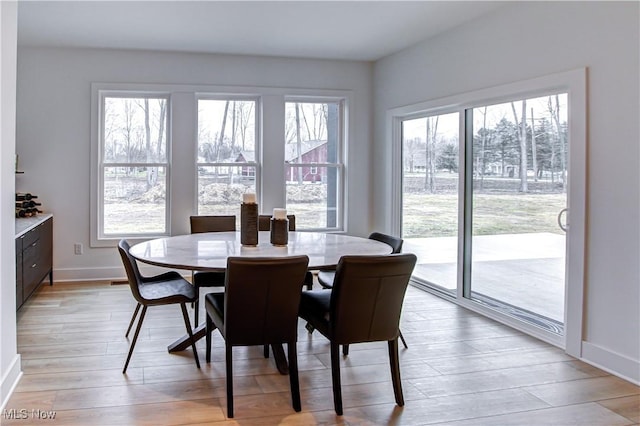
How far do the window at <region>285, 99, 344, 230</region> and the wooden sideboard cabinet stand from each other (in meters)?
2.63

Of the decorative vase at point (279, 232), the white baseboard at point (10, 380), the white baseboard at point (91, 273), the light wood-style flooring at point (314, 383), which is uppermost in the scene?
the decorative vase at point (279, 232)

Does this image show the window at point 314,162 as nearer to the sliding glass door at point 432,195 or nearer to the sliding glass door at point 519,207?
the sliding glass door at point 432,195

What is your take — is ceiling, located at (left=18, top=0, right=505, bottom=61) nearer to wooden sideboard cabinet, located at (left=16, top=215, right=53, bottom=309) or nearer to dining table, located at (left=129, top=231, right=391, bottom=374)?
wooden sideboard cabinet, located at (left=16, top=215, right=53, bottom=309)

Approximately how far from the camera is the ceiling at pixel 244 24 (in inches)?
171

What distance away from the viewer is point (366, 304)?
2748 mm

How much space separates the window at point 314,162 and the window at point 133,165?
144cm

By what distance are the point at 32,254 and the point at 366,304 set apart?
10.8ft

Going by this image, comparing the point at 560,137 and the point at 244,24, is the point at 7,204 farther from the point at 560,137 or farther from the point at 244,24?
the point at 560,137

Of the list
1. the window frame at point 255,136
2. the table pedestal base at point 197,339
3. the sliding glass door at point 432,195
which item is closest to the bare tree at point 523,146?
the sliding glass door at point 432,195

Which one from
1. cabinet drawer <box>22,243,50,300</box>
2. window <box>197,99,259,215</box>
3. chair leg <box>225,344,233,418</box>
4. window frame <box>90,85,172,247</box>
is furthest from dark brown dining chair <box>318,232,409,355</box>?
window frame <box>90,85,172,247</box>

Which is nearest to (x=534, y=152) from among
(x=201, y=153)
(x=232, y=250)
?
(x=232, y=250)

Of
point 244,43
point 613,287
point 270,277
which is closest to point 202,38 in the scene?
point 244,43

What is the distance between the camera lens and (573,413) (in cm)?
281

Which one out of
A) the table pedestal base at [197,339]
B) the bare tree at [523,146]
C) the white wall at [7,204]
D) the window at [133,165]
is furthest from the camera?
the window at [133,165]
